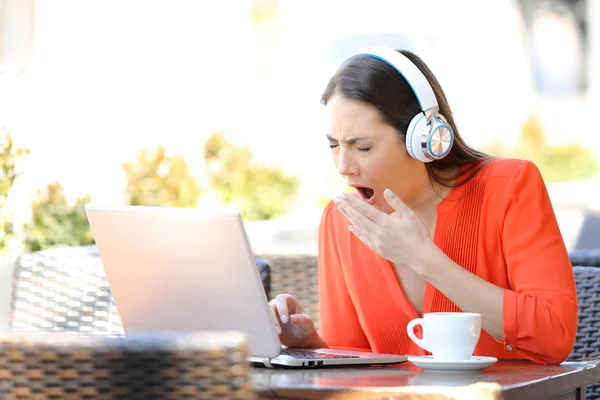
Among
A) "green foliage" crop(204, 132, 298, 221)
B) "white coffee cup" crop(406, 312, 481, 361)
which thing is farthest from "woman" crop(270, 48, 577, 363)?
"green foliage" crop(204, 132, 298, 221)

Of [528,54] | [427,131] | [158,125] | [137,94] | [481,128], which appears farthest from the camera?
[528,54]

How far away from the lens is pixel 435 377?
5.07 feet

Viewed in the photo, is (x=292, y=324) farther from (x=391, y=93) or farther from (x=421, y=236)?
(x=391, y=93)

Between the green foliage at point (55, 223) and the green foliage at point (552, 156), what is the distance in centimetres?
874

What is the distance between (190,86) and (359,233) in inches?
164

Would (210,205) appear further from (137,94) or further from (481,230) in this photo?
(481,230)

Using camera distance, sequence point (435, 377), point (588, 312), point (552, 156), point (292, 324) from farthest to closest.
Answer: point (552, 156) → point (588, 312) → point (292, 324) → point (435, 377)

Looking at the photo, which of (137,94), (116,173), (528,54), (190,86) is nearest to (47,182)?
(116,173)

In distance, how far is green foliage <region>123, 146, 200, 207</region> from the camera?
4684 millimetres

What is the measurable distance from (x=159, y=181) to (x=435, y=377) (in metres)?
3.45

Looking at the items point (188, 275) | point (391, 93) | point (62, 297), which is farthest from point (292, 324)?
point (62, 297)

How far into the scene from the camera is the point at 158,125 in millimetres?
5379

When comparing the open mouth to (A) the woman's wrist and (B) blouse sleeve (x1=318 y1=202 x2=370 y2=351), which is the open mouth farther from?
(A) the woman's wrist

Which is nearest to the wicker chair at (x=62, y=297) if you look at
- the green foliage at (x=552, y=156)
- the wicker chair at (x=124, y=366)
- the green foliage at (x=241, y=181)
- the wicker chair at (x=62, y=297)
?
the wicker chair at (x=62, y=297)
